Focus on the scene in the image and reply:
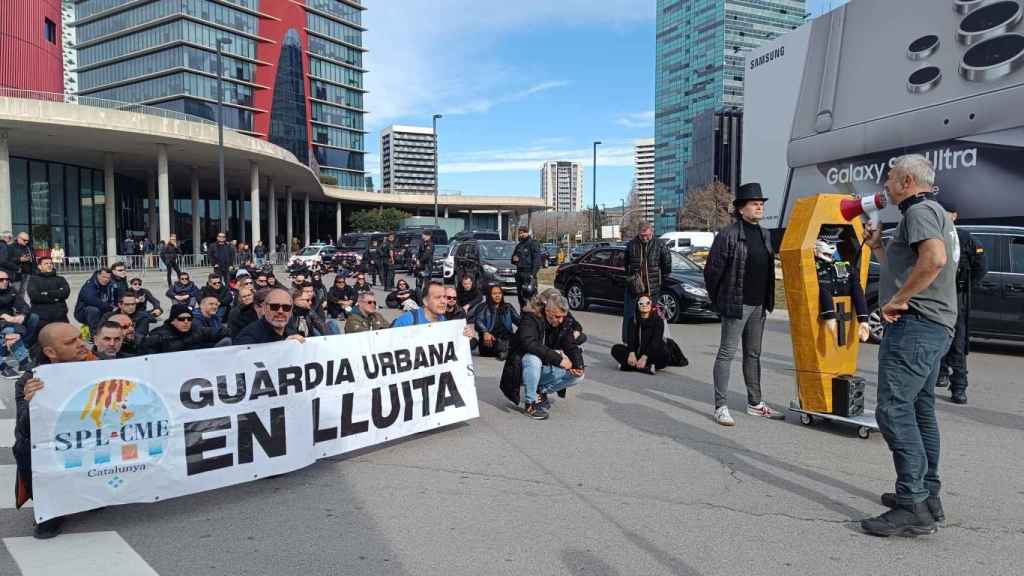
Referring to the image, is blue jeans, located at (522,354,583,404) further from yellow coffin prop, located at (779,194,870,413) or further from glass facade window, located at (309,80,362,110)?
glass facade window, located at (309,80,362,110)

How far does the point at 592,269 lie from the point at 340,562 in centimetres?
1260

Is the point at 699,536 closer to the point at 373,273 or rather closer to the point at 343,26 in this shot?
the point at 373,273

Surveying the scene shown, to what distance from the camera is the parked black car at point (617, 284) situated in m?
13.3

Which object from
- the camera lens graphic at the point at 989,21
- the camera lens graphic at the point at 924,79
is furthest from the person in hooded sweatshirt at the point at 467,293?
the camera lens graphic at the point at 924,79

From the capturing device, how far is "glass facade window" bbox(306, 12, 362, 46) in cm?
8925

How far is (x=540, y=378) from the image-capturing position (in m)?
6.52

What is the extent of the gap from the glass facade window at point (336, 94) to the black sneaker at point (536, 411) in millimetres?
89665

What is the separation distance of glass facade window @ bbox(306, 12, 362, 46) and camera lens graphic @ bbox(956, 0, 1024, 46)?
8273cm

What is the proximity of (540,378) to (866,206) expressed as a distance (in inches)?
123

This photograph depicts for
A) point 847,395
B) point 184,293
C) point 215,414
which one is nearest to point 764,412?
point 847,395

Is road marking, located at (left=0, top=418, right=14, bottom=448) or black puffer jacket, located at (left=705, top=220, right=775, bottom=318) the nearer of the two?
road marking, located at (left=0, top=418, right=14, bottom=448)

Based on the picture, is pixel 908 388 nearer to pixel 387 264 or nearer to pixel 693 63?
pixel 387 264

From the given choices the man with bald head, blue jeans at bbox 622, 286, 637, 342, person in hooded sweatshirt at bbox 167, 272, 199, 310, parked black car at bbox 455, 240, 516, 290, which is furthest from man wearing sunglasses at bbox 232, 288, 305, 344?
parked black car at bbox 455, 240, 516, 290

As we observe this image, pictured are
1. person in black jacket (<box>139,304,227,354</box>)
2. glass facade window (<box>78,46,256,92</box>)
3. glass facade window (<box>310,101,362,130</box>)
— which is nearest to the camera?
person in black jacket (<box>139,304,227,354</box>)
